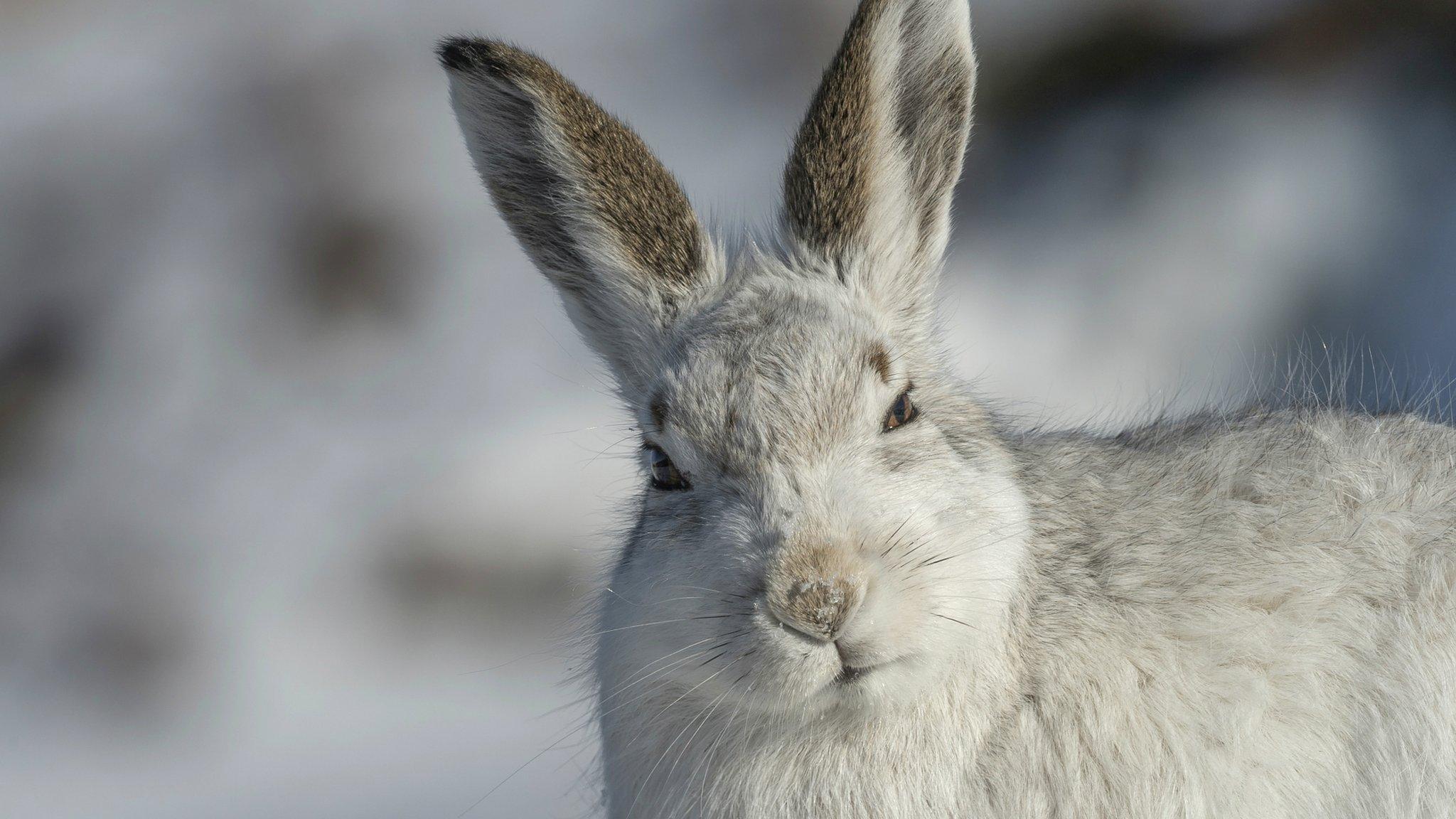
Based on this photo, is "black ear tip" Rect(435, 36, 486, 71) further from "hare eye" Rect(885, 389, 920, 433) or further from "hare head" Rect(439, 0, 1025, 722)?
"hare eye" Rect(885, 389, 920, 433)

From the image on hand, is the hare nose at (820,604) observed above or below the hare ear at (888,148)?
below

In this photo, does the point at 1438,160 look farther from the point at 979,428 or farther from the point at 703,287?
the point at 703,287

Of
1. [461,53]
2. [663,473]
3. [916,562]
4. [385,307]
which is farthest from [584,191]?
[385,307]

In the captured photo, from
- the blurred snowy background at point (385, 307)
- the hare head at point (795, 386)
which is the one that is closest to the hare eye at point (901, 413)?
the hare head at point (795, 386)

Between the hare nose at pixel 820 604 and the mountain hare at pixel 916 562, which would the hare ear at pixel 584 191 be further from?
the hare nose at pixel 820 604

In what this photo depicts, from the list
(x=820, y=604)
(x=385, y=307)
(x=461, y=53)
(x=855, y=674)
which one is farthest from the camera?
(x=385, y=307)

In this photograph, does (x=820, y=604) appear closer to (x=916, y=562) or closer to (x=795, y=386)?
(x=916, y=562)

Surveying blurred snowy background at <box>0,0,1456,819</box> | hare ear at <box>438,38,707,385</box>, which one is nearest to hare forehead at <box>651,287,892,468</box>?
hare ear at <box>438,38,707,385</box>
